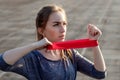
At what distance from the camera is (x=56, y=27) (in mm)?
3838

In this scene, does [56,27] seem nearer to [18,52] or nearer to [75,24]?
[18,52]

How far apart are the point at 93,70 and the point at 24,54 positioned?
0.78 metres

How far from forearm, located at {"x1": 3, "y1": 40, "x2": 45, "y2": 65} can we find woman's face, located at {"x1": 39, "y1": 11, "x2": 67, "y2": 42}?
0.27 m

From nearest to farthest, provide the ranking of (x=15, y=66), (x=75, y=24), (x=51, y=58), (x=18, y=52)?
(x=18, y=52)
(x=15, y=66)
(x=51, y=58)
(x=75, y=24)

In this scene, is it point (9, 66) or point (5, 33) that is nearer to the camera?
point (9, 66)

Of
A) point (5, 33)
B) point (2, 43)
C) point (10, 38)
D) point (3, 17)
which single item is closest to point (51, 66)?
point (2, 43)

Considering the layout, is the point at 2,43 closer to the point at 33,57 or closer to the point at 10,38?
the point at 10,38

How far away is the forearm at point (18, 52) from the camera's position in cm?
355

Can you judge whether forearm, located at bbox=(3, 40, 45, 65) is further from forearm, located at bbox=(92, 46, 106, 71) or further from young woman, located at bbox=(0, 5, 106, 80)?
forearm, located at bbox=(92, 46, 106, 71)

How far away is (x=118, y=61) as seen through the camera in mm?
12648

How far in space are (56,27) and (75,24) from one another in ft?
52.2

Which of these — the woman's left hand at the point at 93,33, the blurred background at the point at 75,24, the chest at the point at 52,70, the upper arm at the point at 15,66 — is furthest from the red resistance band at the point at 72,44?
the blurred background at the point at 75,24

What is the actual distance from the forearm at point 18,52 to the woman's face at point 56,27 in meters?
0.27

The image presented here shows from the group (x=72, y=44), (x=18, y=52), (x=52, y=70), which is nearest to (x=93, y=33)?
(x=72, y=44)
